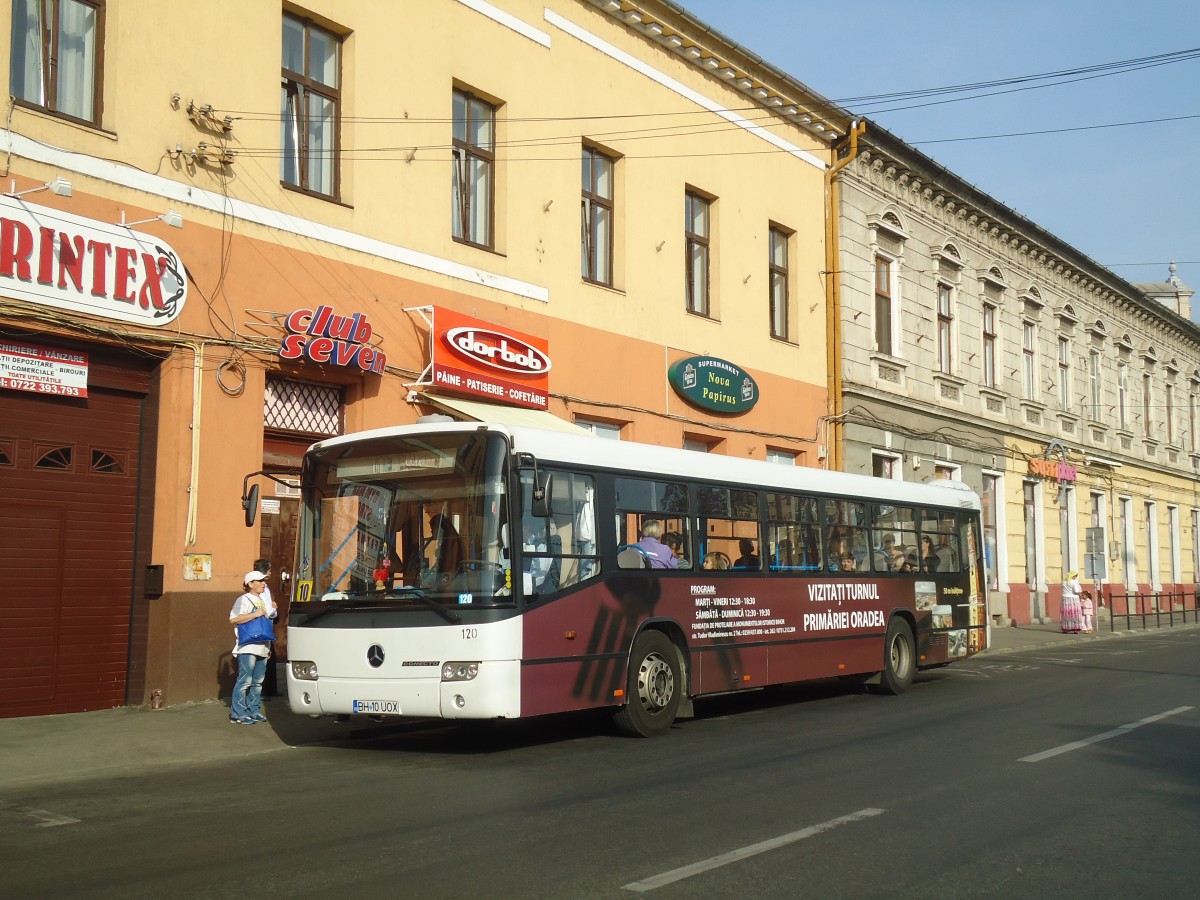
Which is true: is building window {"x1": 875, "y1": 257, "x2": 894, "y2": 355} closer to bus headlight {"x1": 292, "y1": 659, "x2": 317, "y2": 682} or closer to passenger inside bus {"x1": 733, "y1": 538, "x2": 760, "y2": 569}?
passenger inside bus {"x1": 733, "y1": 538, "x2": 760, "y2": 569}

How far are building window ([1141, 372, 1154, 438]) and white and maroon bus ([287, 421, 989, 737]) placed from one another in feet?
115

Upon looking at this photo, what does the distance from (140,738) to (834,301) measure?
736 inches

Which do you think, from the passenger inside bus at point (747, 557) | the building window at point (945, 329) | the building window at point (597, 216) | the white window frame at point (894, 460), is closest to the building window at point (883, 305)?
the white window frame at point (894, 460)

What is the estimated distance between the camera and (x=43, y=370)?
12.9 meters

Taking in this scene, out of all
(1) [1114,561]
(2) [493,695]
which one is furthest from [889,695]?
(1) [1114,561]

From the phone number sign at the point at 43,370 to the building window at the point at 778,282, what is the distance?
49.6 feet

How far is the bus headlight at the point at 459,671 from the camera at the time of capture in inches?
405

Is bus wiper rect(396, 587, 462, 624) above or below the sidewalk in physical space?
above

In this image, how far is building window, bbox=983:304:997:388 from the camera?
112 ft

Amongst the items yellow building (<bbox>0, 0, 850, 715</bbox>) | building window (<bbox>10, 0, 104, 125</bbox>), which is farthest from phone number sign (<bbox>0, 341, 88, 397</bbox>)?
building window (<bbox>10, 0, 104, 125</bbox>)

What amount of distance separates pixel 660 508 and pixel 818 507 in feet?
10.5

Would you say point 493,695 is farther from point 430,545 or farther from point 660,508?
point 660,508

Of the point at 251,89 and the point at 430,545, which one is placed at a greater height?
the point at 251,89

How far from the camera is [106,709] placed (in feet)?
44.3
